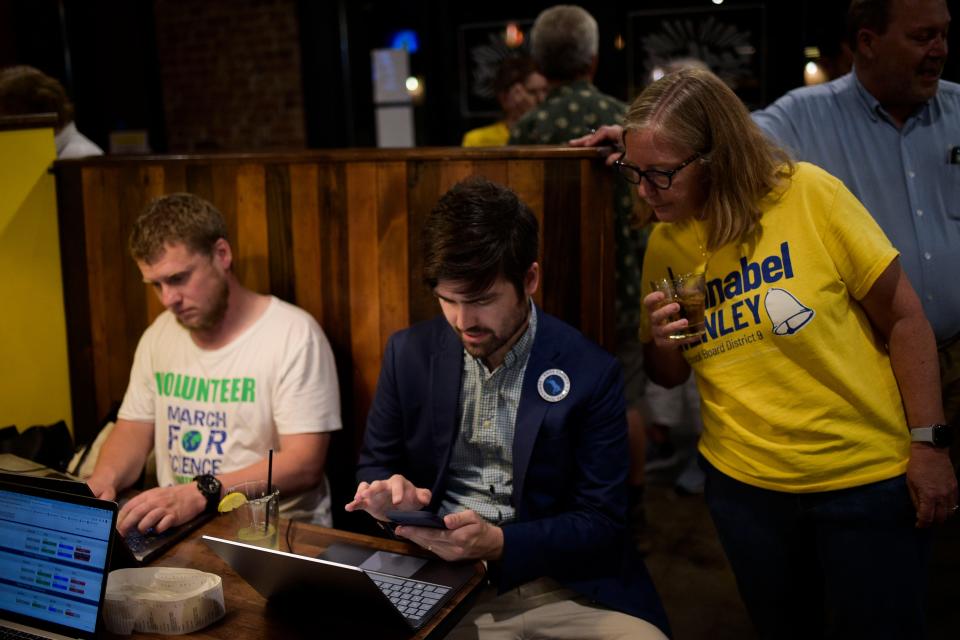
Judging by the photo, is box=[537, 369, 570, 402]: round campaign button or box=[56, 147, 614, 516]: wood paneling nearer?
box=[537, 369, 570, 402]: round campaign button

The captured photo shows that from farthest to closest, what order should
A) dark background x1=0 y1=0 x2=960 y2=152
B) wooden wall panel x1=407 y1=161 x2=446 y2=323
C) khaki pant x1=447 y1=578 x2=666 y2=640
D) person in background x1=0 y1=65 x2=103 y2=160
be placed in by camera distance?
dark background x1=0 y1=0 x2=960 y2=152
person in background x1=0 y1=65 x2=103 y2=160
wooden wall panel x1=407 y1=161 x2=446 y2=323
khaki pant x1=447 y1=578 x2=666 y2=640

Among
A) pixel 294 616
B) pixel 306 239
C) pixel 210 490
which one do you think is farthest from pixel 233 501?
pixel 306 239

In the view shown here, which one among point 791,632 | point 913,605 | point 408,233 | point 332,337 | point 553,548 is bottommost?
point 791,632

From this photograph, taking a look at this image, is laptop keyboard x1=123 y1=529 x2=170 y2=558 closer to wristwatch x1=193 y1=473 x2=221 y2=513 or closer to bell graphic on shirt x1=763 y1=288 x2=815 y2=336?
wristwatch x1=193 y1=473 x2=221 y2=513

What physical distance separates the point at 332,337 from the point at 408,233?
413mm

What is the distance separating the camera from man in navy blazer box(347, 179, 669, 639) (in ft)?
5.87

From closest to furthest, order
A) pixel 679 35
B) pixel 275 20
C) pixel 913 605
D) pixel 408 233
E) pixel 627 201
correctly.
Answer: pixel 913 605
pixel 408 233
pixel 627 201
pixel 679 35
pixel 275 20

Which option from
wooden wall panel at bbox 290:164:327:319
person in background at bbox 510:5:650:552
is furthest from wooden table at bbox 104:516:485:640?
person in background at bbox 510:5:650:552

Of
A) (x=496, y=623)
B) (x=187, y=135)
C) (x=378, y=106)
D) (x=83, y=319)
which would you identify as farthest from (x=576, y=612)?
(x=187, y=135)

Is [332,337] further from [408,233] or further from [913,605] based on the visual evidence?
[913,605]

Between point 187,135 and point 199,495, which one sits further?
point 187,135

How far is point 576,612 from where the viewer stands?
1.86 meters

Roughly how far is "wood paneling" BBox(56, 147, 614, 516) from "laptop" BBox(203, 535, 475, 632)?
3.21 ft

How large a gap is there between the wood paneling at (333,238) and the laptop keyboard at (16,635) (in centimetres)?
126
